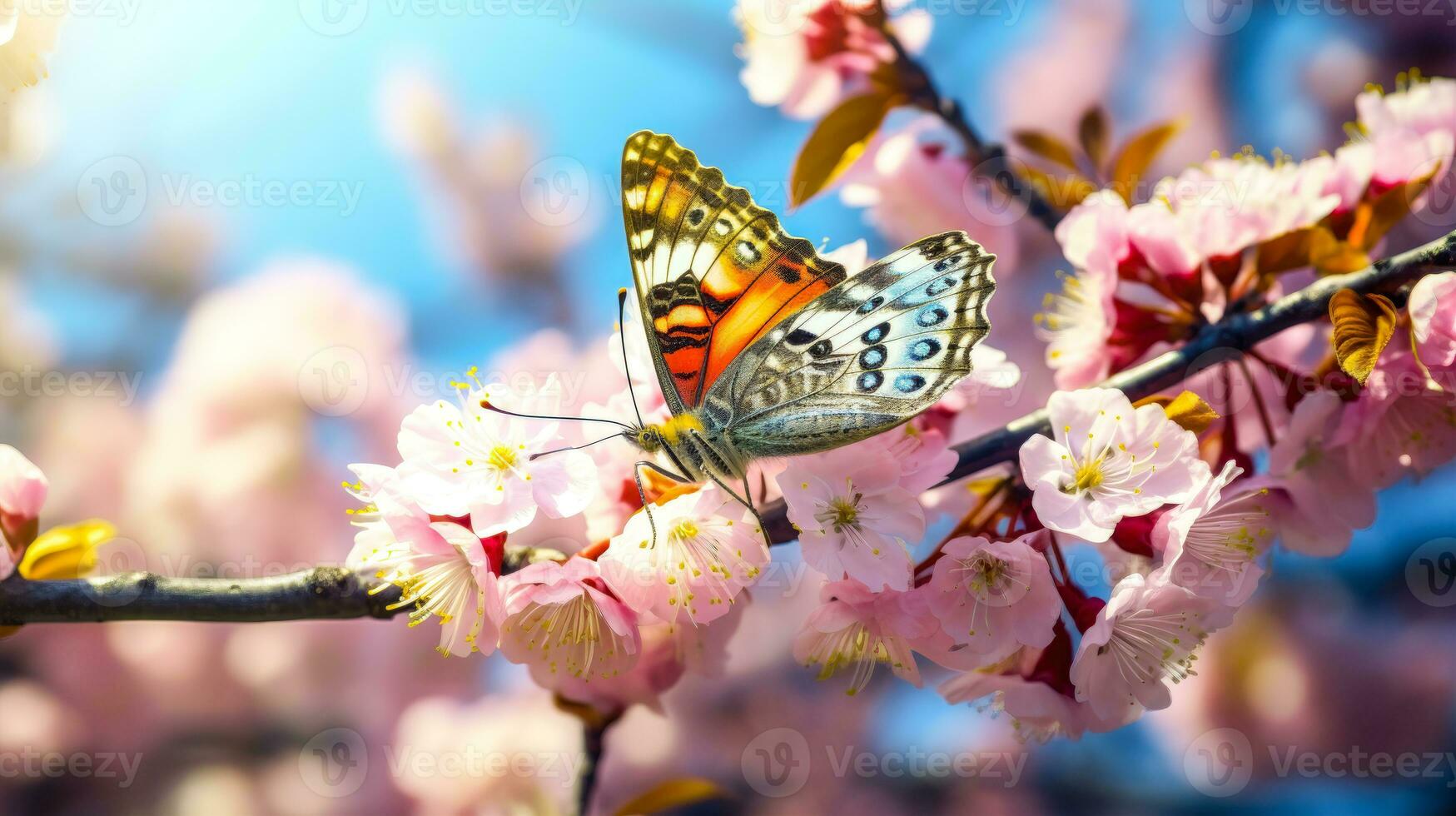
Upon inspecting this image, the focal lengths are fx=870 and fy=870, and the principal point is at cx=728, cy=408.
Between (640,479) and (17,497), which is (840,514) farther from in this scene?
(17,497)

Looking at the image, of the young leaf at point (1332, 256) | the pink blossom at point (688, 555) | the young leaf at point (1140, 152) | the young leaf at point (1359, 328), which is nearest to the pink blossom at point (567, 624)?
the pink blossom at point (688, 555)

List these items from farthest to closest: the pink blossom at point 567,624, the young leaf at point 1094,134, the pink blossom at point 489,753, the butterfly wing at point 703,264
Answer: the pink blossom at point 489,753, the young leaf at point 1094,134, the butterfly wing at point 703,264, the pink blossom at point 567,624

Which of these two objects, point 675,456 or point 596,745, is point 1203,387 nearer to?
point 675,456

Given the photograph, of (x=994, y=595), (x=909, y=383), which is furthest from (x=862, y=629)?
(x=909, y=383)

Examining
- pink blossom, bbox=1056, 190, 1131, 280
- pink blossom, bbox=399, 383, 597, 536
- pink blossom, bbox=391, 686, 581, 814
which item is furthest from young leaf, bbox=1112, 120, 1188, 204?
pink blossom, bbox=391, 686, 581, 814

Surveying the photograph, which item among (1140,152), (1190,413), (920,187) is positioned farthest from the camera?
(920,187)

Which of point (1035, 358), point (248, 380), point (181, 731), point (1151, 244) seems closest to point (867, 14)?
point (1151, 244)

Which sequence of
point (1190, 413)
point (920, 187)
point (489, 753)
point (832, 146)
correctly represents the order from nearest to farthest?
point (1190, 413) < point (832, 146) < point (920, 187) < point (489, 753)

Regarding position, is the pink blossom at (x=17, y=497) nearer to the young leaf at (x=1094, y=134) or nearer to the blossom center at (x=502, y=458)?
the blossom center at (x=502, y=458)
